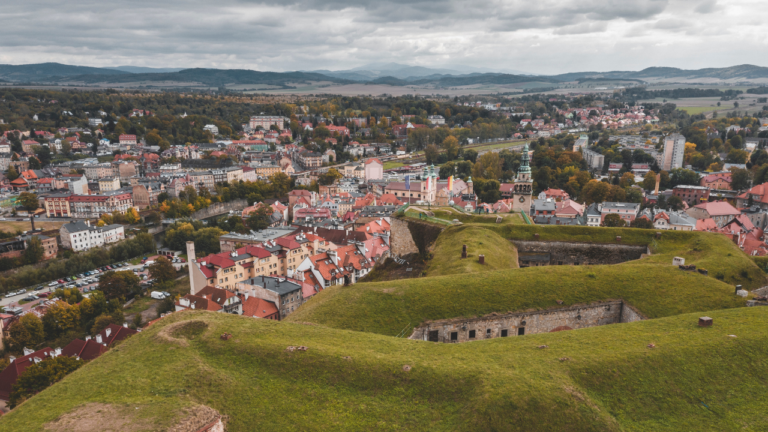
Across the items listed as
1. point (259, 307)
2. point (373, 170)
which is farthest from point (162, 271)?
point (373, 170)

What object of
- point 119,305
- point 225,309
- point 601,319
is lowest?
point 119,305

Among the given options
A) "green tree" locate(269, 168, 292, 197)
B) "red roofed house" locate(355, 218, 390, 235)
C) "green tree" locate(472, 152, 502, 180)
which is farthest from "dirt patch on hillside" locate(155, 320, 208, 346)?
"green tree" locate(472, 152, 502, 180)

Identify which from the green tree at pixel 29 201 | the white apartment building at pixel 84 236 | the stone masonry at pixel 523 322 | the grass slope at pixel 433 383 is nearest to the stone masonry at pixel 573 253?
the stone masonry at pixel 523 322

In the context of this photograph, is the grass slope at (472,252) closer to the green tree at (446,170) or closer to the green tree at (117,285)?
the green tree at (117,285)

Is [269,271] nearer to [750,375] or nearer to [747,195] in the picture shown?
[750,375]

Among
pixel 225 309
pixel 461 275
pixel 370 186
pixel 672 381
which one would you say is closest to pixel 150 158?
pixel 370 186

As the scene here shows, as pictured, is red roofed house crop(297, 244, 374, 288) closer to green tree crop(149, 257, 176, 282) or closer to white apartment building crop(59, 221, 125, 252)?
green tree crop(149, 257, 176, 282)
